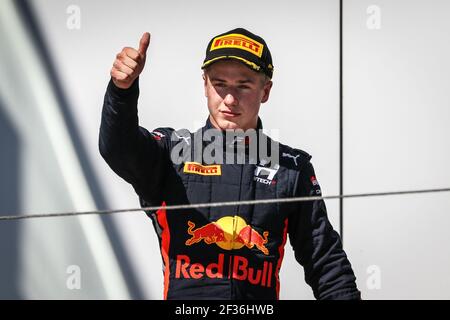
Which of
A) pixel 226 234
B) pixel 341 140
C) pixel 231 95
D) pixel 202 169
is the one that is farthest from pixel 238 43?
pixel 341 140

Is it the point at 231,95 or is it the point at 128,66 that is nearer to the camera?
the point at 128,66

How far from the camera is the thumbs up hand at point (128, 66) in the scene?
1500 millimetres

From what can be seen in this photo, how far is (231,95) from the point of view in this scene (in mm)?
1714

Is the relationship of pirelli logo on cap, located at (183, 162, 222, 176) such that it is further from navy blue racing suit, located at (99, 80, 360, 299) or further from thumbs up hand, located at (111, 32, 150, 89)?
thumbs up hand, located at (111, 32, 150, 89)

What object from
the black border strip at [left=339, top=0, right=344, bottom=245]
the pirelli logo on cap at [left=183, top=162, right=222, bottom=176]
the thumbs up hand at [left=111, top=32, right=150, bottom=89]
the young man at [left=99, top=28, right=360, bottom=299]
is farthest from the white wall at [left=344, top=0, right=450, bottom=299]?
the thumbs up hand at [left=111, top=32, right=150, bottom=89]

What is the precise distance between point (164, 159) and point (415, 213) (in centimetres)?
87

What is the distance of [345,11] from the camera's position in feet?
7.54

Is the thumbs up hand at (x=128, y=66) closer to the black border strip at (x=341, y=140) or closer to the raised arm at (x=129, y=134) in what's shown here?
the raised arm at (x=129, y=134)

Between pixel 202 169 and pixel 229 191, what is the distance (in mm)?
67

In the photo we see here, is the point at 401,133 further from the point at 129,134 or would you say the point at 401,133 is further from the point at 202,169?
the point at 129,134

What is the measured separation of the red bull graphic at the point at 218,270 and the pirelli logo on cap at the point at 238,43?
40 centimetres

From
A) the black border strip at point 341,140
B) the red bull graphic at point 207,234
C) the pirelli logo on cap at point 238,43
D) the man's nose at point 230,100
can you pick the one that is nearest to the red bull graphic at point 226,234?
the red bull graphic at point 207,234
